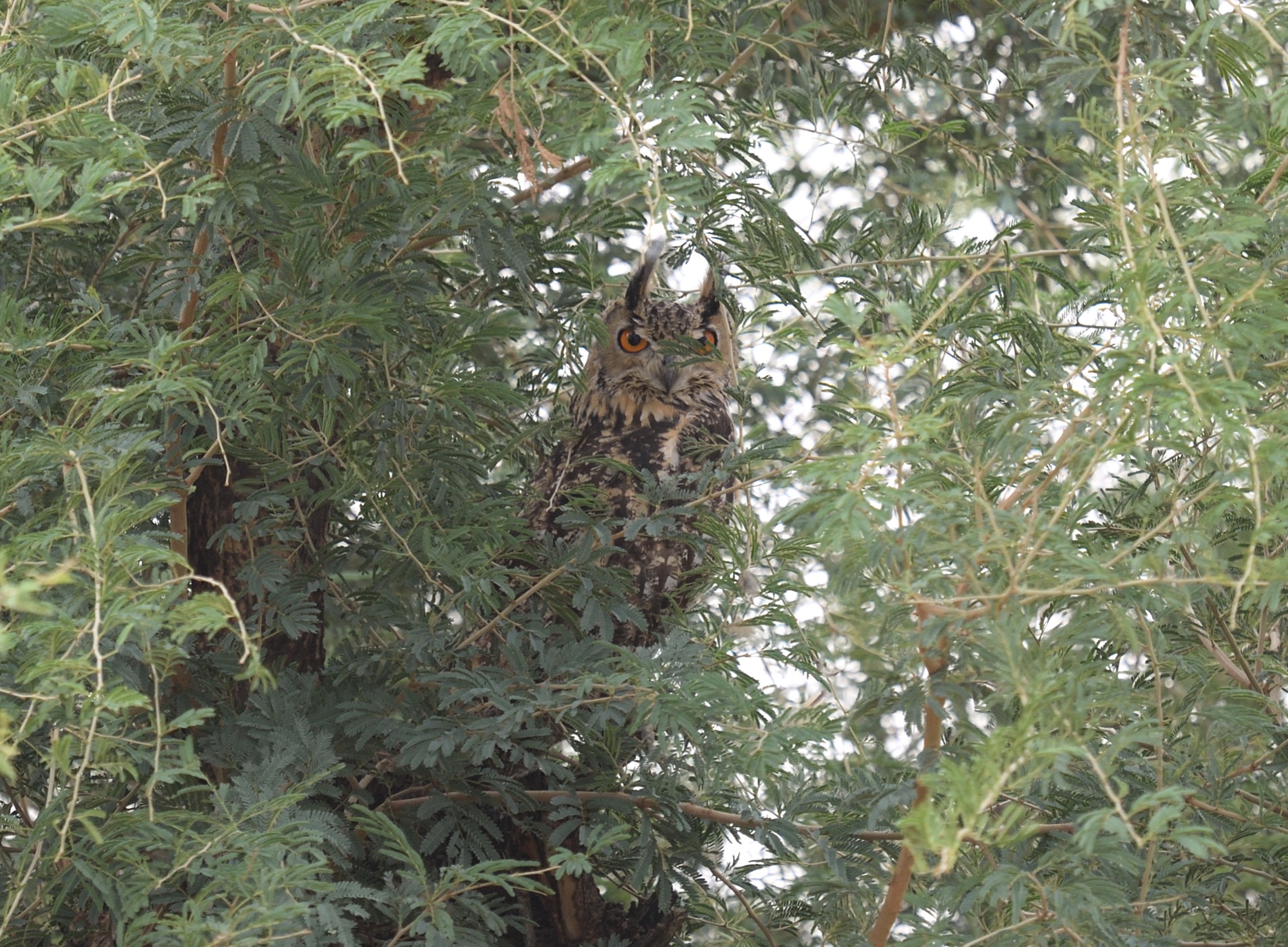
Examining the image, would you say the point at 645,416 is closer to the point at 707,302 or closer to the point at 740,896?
the point at 707,302

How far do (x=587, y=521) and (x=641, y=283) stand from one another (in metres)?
0.99

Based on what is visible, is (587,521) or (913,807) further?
(587,521)

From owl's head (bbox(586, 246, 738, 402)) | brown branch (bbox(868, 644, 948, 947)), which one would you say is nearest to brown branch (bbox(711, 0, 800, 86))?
owl's head (bbox(586, 246, 738, 402))

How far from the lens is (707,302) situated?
2650mm

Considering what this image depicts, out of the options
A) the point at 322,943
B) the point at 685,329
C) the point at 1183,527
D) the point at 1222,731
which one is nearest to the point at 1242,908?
the point at 1222,731

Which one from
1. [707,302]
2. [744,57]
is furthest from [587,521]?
[707,302]

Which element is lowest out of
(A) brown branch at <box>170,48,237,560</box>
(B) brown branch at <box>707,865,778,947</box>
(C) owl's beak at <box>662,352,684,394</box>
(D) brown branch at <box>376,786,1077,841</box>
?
(B) brown branch at <box>707,865,778,947</box>

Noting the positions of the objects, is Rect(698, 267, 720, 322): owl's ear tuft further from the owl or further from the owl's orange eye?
the owl's orange eye

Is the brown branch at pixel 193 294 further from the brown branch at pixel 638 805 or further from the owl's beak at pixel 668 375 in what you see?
the owl's beak at pixel 668 375

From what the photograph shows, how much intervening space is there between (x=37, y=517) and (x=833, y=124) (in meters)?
1.33

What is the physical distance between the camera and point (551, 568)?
187cm

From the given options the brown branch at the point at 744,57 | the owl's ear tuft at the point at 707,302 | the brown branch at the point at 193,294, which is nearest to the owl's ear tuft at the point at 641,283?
the owl's ear tuft at the point at 707,302

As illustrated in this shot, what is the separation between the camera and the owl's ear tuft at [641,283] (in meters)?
2.61

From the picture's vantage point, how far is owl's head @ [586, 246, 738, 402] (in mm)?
2693
